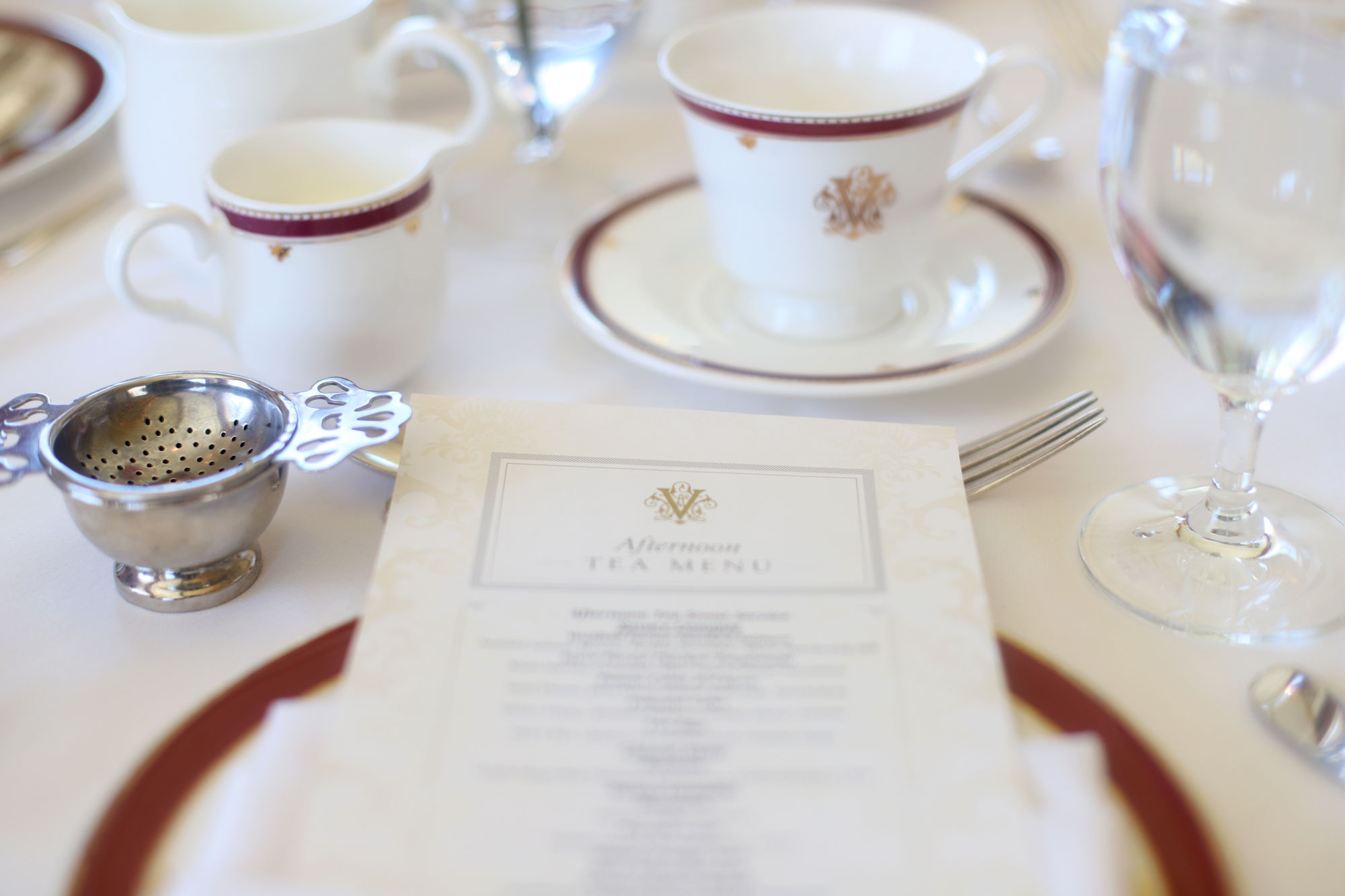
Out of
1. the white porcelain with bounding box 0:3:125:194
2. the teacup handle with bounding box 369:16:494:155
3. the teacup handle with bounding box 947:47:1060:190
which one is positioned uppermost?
the teacup handle with bounding box 369:16:494:155

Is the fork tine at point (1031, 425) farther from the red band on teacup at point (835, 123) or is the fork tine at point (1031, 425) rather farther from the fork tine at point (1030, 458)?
the red band on teacup at point (835, 123)

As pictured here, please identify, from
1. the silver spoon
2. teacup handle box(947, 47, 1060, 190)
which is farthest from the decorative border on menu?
teacup handle box(947, 47, 1060, 190)

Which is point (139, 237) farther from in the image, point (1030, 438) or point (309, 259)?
point (1030, 438)

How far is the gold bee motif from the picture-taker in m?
0.45

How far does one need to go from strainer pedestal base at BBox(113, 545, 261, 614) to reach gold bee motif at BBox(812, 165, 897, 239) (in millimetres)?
270

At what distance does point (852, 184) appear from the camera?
1.49 ft

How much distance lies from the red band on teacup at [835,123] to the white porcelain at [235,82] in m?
0.13

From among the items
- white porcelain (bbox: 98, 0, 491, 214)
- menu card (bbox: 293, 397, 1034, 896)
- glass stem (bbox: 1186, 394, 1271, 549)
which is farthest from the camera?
white porcelain (bbox: 98, 0, 491, 214)

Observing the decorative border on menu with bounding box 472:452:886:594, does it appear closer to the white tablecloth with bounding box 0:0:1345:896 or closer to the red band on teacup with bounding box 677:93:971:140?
the white tablecloth with bounding box 0:0:1345:896

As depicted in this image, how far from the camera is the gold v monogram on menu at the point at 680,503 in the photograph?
1.11 feet

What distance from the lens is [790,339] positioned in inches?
19.4

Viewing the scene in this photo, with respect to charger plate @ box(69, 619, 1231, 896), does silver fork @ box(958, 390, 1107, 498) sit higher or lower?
lower

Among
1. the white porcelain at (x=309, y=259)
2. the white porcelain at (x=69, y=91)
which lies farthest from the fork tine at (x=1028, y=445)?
the white porcelain at (x=69, y=91)

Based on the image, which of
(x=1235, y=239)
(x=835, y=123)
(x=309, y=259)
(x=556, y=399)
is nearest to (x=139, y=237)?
(x=309, y=259)
